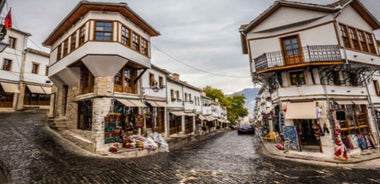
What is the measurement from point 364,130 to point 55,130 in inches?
923

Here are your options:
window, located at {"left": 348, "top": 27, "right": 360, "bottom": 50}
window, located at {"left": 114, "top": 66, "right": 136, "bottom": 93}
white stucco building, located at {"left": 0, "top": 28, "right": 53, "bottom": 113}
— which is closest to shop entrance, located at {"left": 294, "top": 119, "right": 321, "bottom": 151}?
window, located at {"left": 348, "top": 27, "right": 360, "bottom": 50}

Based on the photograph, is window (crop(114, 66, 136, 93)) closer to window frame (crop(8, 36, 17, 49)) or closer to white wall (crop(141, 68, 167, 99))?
white wall (crop(141, 68, 167, 99))

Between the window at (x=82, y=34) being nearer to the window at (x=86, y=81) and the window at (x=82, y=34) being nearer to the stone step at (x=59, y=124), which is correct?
the window at (x=86, y=81)

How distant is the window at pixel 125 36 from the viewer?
11820 millimetres

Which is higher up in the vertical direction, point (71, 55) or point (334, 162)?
point (71, 55)

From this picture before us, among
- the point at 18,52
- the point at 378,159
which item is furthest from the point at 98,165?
the point at 18,52

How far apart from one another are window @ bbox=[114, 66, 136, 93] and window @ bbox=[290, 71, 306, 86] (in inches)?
475

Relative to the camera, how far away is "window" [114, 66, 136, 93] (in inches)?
486

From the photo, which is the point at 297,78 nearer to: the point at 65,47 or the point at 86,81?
the point at 86,81

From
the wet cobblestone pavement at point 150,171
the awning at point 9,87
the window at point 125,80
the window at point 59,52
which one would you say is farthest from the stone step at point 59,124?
the awning at point 9,87

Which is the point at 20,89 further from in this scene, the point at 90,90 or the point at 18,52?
the point at 90,90

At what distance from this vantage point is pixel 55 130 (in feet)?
45.1

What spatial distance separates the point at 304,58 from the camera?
433 inches

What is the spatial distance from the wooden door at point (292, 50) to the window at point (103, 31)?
12195 millimetres
